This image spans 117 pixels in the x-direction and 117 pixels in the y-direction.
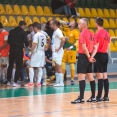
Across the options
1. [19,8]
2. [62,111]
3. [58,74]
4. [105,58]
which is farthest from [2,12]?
[62,111]

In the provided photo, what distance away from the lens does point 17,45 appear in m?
15.9

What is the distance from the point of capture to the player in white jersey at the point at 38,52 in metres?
15.5

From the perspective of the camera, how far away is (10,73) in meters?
16.1

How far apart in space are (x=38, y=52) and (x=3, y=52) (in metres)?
1.55

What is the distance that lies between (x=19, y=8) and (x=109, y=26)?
487cm

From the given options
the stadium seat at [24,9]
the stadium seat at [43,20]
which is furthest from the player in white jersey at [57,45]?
the stadium seat at [24,9]

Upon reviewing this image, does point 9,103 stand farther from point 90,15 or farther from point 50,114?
point 90,15

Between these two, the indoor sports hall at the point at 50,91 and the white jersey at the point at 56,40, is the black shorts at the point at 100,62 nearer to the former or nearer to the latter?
the indoor sports hall at the point at 50,91

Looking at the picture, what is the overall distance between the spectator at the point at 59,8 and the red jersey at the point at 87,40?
1153 centimetres

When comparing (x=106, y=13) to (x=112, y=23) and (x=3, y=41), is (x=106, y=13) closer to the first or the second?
(x=112, y=23)

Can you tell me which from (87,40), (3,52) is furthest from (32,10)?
(87,40)

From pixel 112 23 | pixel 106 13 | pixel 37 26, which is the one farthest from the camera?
pixel 106 13

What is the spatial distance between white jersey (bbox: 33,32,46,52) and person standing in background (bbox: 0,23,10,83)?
1.30 m

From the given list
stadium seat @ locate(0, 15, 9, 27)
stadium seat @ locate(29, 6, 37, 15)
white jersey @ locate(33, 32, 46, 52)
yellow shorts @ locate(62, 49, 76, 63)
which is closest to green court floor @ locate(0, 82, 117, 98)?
yellow shorts @ locate(62, 49, 76, 63)
